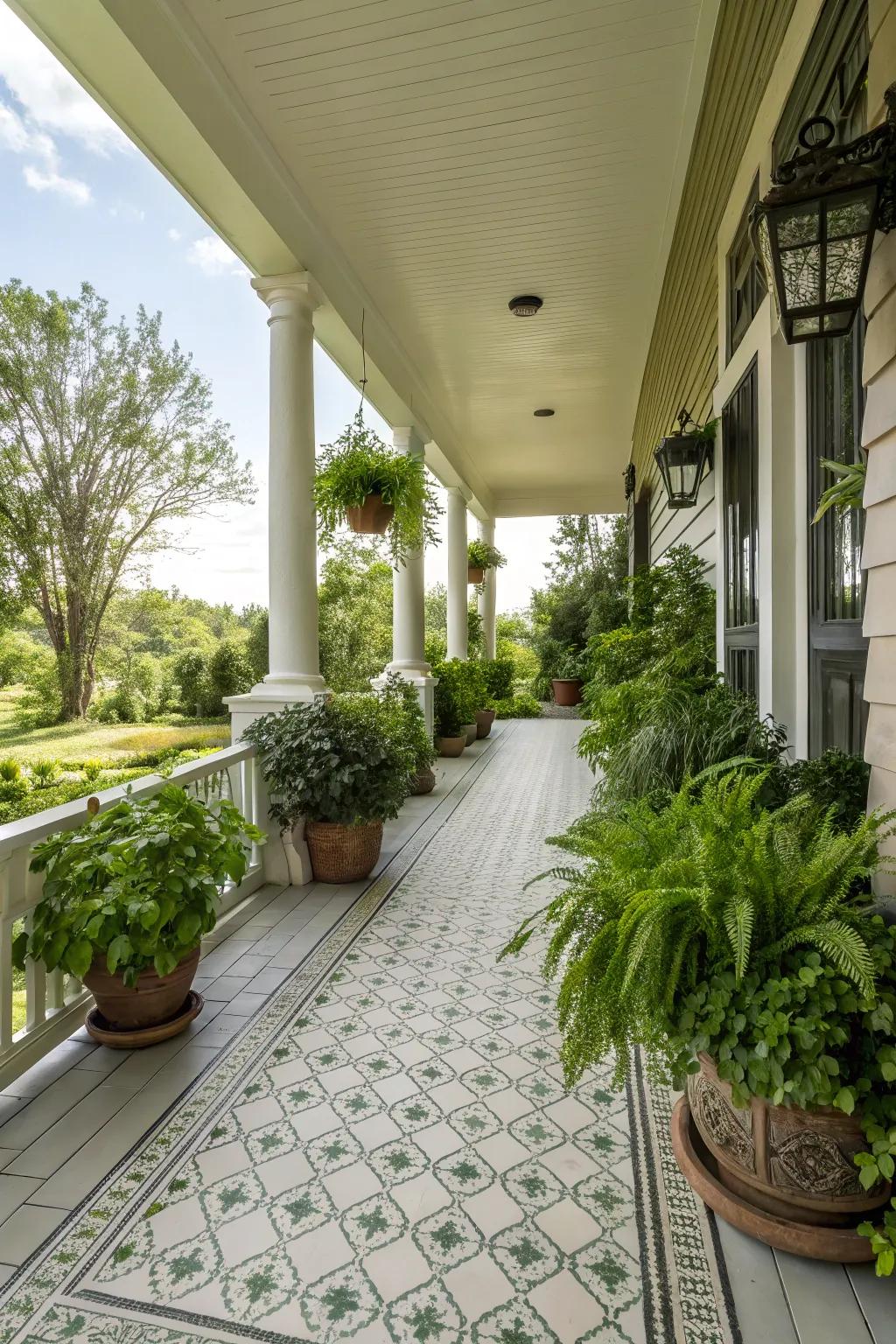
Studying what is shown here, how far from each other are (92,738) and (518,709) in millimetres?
6297

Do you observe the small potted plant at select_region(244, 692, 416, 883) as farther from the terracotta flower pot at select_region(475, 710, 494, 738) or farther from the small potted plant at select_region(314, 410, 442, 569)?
the terracotta flower pot at select_region(475, 710, 494, 738)

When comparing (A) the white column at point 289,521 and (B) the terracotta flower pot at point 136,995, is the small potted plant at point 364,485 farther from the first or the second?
(B) the terracotta flower pot at point 136,995

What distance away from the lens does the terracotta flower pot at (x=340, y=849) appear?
373 centimetres

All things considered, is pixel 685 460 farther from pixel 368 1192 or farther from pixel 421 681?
pixel 421 681

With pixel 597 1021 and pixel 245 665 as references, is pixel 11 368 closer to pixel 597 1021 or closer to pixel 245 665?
pixel 245 665

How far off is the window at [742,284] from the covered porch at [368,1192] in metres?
2.64

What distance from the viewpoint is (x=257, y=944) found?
301 cm

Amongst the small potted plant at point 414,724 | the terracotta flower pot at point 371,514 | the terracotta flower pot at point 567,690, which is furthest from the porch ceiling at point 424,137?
the terracotta flower pot at point 567,690

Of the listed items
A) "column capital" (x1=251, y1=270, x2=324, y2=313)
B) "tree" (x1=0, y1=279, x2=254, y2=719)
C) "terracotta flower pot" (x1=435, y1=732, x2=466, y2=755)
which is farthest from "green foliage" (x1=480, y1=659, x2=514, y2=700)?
"column capital" (x1=251, y1=270, x2=324, y2=313)

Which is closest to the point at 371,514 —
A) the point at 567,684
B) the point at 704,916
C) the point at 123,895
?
the point at 123,895

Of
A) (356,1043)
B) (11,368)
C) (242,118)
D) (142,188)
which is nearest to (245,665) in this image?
(11,368)

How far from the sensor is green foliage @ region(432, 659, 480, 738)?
7.88 m

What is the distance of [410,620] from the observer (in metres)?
6.55

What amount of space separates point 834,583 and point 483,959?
187 centimetres
